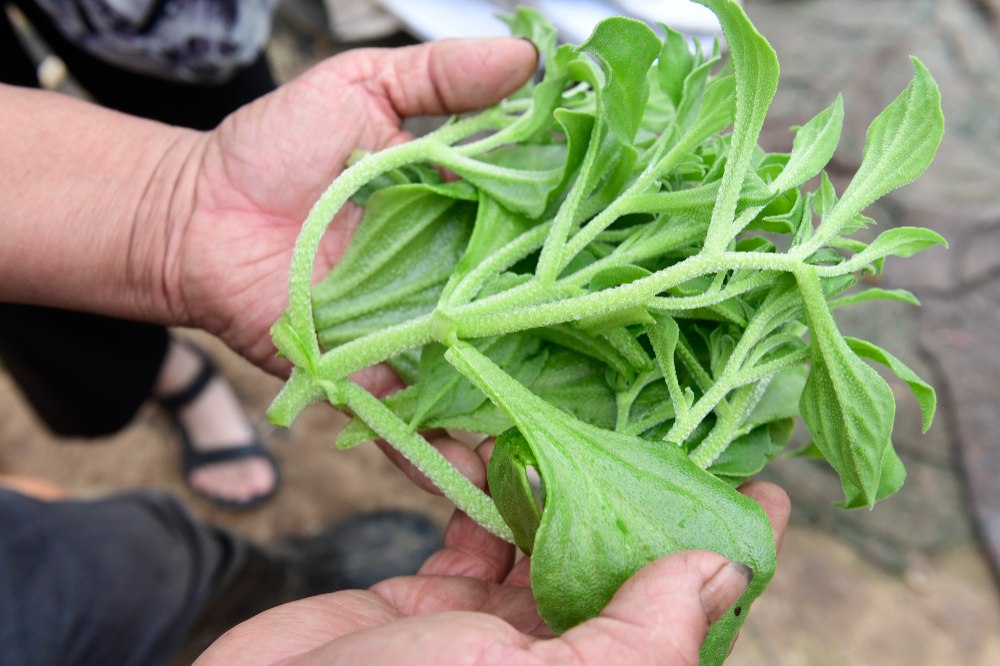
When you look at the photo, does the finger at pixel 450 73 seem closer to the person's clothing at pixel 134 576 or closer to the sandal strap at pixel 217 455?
the person's clothing at pixel 134 576

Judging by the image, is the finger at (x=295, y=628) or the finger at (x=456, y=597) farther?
the finger at (x=456, y=597)

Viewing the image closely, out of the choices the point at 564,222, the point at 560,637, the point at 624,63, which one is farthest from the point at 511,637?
the point at 624,63

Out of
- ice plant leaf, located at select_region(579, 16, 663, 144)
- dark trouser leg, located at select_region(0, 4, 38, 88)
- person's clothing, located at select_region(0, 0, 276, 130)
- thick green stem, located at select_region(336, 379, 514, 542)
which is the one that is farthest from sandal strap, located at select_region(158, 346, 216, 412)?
ice plant leaf, located at select_region(579, 16, 663, 144)

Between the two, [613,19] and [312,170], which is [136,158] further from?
[613,19]

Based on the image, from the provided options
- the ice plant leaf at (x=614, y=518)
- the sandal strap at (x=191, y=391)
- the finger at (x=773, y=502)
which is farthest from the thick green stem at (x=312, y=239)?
the sandal strap at (x=191, y=391)

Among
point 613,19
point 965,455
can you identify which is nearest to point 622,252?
point 613,19

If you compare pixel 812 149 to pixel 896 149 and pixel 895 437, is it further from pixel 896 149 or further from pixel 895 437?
pixel 895 437
